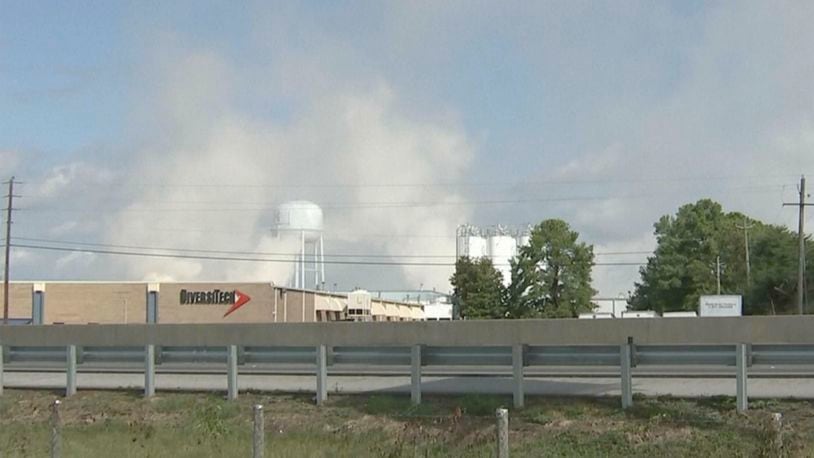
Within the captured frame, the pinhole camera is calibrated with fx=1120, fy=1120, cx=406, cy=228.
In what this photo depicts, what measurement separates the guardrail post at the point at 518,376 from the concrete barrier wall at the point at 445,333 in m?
0.35

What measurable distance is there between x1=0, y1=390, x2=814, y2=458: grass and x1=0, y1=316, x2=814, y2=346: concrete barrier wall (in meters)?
0.87

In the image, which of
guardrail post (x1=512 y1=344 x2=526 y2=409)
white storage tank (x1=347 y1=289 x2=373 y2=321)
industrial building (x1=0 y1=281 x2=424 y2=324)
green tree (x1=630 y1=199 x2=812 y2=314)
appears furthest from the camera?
white storage tank (x1=347 y1=289 x2=373 y2=321)

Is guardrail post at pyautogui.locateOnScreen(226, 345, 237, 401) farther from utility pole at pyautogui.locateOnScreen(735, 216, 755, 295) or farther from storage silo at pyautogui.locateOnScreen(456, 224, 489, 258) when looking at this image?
storage silo at pyautogui.locateOnScreen(456, 224, 489, 258)

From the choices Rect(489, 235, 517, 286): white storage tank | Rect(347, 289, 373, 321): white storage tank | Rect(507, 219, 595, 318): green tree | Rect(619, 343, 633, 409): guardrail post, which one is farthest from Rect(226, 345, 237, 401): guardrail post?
→ Rect(489, 235, 517, 286): white storage tank

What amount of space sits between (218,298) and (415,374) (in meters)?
68.2

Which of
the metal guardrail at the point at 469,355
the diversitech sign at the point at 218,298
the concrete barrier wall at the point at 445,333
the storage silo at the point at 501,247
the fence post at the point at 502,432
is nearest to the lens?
the fence post at the point at 502,432

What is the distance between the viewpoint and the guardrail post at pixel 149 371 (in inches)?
748

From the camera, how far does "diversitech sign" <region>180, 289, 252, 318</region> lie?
82188 millimetres

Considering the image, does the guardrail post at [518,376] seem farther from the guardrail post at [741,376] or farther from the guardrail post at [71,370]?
the guardrail post at [71,370]

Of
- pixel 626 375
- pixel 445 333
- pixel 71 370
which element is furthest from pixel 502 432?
pixel 71 370

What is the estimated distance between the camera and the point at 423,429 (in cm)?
1463

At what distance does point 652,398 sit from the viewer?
15.5m

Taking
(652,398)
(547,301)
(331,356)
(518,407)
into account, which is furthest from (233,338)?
(547,301)

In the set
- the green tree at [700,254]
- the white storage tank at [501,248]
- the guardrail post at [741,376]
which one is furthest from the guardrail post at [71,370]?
the white storage tank at [501,248]
